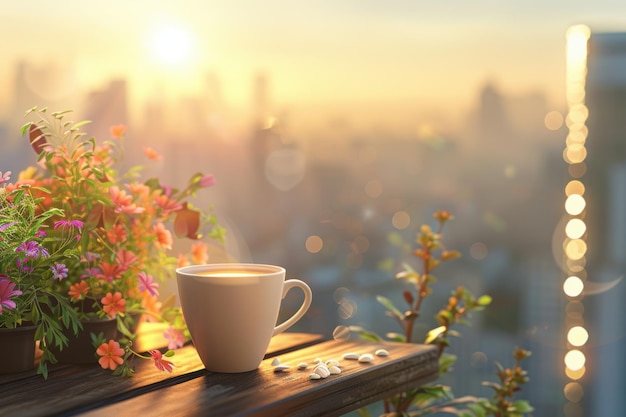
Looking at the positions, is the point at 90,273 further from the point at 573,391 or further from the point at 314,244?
the point at 573,391

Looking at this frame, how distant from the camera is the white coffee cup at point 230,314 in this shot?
3.14ft

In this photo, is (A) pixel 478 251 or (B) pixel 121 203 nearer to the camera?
(B) pixel 121 203

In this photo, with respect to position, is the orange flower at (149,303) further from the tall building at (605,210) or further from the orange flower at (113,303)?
the tall building at (605,210)

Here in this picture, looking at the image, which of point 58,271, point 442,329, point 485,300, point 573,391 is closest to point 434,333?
point 442,329

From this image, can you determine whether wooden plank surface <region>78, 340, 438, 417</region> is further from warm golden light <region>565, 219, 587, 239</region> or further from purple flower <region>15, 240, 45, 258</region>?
warm golden light <region>565, 219, 587, 239</region>

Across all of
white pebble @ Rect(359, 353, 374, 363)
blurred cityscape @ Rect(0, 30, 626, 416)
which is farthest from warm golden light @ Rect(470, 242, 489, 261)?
white pebble @ Rect(359, 353, 374, 363)

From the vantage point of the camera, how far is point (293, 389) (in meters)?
0.90

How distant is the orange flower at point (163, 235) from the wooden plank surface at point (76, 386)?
19cm

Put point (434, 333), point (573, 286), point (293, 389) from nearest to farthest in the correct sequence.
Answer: point (293, 389), point (434, 333), point (573, 286)

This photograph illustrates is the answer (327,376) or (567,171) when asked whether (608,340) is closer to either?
(567,171)

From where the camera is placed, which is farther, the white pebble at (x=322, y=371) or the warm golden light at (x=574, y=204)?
the warm golden light at (x=574, y=204)

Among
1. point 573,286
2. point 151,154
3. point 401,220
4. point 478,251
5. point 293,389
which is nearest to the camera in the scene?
point 293,389

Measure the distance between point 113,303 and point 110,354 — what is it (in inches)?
3.1

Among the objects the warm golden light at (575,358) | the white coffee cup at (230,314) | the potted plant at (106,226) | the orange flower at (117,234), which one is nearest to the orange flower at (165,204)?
the potted plant at (106,226)
